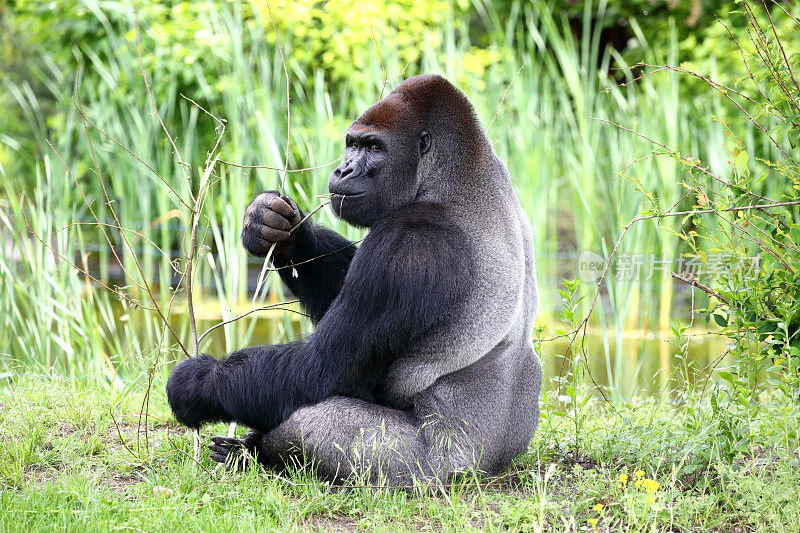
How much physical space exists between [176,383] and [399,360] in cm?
86

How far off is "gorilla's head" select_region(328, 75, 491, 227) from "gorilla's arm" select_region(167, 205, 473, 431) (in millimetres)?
226

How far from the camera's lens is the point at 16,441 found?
322 centimetres

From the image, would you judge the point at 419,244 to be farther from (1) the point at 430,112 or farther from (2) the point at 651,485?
(2) the point at 651,485

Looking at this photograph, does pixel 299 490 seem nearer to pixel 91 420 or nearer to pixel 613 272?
pixel 91 420

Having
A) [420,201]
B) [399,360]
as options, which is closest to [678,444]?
[399,360]

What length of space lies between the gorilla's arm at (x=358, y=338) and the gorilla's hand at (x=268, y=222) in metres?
0.52

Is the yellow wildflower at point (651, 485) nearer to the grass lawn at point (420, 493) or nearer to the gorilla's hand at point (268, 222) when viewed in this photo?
the grass lawn at point (420, 493)

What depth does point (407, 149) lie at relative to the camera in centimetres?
332

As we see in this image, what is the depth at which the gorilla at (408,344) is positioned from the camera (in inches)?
118

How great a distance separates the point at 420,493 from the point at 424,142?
1.38 meters

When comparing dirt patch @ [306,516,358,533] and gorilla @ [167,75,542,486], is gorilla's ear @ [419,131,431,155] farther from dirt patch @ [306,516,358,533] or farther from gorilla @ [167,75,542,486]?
dirt patch @ [306,516,358,533]

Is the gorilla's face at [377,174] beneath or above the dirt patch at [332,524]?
above

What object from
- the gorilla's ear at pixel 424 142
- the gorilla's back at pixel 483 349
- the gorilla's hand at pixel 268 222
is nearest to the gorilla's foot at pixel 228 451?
the gorilla's back at pixel 483 349

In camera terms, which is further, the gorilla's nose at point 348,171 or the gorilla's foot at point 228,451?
the gorilla's nose at point 348,171
